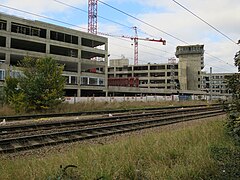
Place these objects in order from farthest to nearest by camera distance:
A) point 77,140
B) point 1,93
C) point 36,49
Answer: point 36,49 → point 1,93 → point 77,140

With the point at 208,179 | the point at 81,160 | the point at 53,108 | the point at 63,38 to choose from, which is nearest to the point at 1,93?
the point at 53,108

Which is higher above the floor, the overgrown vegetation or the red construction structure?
the red construction structure

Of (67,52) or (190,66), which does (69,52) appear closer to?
(67,52)

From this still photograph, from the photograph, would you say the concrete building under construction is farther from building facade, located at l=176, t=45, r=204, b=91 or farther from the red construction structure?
building facade, located at l=176, t=45, r=204, b=91

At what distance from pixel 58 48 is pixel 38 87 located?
36843mm

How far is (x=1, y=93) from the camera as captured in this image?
106 feet

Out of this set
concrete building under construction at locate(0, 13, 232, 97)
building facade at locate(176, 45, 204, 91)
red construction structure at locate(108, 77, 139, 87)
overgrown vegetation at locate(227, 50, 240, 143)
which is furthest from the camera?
building facade at locate(176, 45, 204, 91)

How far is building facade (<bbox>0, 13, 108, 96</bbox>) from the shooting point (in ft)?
171

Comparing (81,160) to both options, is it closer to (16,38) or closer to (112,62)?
(16,38)

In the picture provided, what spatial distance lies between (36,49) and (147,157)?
207ft

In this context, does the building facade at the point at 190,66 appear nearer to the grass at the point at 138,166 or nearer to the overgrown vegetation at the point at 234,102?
the overgrown vegetation at the point at 234,102

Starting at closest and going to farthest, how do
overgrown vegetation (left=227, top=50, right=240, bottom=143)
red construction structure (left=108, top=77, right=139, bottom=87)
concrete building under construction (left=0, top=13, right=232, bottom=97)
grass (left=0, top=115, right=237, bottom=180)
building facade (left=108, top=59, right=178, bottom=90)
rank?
grass (left=0, top=115, right=237, bottom=180) < overgrown vegetation (left=227, top=50, right=240, bottom=143) < concrete building under construction (left=0, top=13, right=232, bottom=97) < red construction structure (left=108, top=77, right=139, bottom=87) < building facade (left=108, top=59, right=178, bottom=90)

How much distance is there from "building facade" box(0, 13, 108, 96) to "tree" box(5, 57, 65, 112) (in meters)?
19.7

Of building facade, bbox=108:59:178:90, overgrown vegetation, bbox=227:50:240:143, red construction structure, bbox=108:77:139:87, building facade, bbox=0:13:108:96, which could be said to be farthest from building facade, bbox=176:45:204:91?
overgrown vegetation, bbox=227:50:240:143
